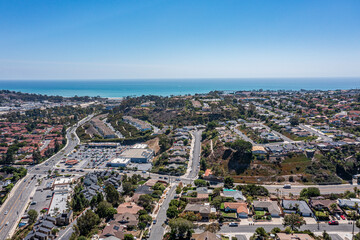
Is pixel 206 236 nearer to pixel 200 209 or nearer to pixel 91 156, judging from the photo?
pixel 200 209

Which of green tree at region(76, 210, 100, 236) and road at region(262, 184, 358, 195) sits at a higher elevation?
green tree at region(76, 210, 100, 236)

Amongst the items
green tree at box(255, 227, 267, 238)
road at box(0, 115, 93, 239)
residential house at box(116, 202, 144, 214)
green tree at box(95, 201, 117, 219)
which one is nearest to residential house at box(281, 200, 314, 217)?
green tree at box(255, 227, 267, 238)

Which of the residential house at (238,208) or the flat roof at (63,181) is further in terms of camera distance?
the flat roof at (63,181)

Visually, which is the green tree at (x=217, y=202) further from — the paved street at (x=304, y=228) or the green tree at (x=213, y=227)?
the green tree at (x=213, y=227)

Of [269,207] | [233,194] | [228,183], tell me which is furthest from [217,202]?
[228,183]

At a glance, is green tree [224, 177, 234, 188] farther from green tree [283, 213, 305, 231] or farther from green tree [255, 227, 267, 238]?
green tree [255, 227, 267, 238]

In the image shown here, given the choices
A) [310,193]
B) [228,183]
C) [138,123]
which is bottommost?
[228,183]

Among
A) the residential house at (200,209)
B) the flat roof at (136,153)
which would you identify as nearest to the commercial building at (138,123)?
the flat roof at (136,153)

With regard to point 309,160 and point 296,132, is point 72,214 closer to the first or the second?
point 309,160

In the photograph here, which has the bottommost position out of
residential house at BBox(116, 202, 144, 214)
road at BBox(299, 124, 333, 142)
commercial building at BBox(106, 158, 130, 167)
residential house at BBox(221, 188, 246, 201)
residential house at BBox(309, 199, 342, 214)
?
commercial building at BBox(106, 158, 130, 167)
